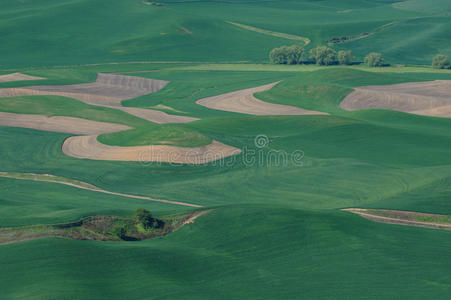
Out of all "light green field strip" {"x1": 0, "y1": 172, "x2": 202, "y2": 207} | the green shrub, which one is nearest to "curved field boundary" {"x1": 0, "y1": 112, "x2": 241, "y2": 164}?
"light green field strip" {"x1": 0, "y1": 172, "x2": 202, "y2": 207}

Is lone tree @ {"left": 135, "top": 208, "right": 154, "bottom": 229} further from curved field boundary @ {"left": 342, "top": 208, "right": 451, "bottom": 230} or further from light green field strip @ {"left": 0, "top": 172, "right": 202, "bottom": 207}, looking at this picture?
curved field boundary @ {"left": 342, "top": 208, "right": 451, "bottom": 230}

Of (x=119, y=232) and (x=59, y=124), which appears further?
(x=59, y=124)

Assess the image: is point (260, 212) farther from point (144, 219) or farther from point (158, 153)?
point (158, 153)

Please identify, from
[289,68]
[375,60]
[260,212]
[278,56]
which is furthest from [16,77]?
[260,212]

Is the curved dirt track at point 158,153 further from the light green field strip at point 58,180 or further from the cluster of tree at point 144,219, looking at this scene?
the cluster of tree at point 144,219

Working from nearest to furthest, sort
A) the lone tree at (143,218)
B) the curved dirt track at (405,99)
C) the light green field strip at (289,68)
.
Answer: the lone tree at (143,218), the curved dirt track at (405,99), the light green field strip at (289,68)

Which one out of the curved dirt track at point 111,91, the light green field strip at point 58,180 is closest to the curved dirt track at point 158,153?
the light green field strip at point 58,180

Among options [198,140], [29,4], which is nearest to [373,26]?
[29,4]
